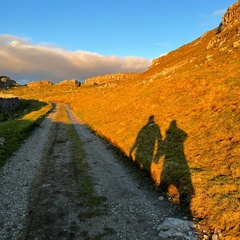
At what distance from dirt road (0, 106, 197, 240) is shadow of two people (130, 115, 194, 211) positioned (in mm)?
1182

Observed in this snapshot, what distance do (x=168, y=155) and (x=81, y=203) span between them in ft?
28.4

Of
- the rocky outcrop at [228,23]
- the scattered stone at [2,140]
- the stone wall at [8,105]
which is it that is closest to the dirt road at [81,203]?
the scattered stone at [2,140]

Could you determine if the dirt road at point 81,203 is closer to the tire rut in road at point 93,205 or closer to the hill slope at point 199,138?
the tire rut in road at point 93,205

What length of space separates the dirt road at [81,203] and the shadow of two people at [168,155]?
46.5 inches

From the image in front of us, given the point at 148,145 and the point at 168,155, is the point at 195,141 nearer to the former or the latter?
the point at 168,155

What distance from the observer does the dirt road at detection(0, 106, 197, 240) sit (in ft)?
34.1

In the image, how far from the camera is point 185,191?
45.6 ft

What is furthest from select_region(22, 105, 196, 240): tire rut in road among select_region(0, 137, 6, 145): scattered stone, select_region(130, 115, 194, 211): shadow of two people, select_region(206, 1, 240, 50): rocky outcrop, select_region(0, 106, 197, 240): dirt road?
select_region(206, 1, 240, 50): rocky outcrop

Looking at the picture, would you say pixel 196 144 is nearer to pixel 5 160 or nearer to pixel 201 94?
pixel 201 94

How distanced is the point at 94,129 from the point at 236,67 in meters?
22.3

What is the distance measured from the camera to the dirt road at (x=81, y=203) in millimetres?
10406

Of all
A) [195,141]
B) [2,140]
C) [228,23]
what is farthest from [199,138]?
[228,23]

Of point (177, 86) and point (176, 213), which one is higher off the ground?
point (177, 86)

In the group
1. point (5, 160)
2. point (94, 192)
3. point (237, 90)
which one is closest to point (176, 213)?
point (94, 192)
